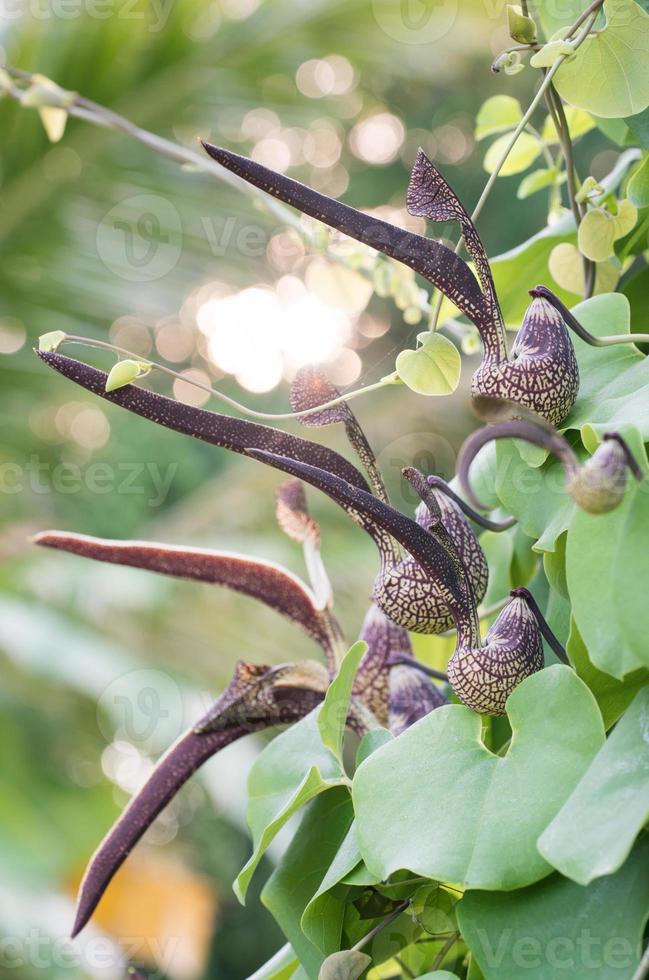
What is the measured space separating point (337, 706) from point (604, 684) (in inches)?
3.1

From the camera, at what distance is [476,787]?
0.77ft

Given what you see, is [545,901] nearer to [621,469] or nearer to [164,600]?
[621,469]

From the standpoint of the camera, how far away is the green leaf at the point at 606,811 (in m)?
0.19

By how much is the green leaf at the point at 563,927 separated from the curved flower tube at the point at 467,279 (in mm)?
118

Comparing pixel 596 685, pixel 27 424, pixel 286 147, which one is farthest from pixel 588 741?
pixel 286 147

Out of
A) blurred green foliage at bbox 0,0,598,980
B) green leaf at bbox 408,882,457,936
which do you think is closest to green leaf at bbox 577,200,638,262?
green leaf at bbox 408,882,457,936

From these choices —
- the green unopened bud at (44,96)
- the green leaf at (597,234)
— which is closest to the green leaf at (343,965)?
the green leaf at (597,234)

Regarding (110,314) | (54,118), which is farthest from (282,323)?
(110,314)

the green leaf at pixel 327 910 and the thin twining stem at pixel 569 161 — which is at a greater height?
the thin twining stem at pixel 569 161

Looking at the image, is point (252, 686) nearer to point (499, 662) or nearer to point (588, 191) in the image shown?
point (499, 662)

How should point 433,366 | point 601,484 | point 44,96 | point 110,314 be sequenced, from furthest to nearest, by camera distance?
point 110,314, point 44,96, point 433,366, point 601,484

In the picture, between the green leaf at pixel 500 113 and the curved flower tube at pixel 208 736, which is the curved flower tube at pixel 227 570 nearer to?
the curved flower tube at pixel 208 736

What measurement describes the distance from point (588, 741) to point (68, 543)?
19cm

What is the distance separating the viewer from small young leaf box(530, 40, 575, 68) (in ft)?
0.89
